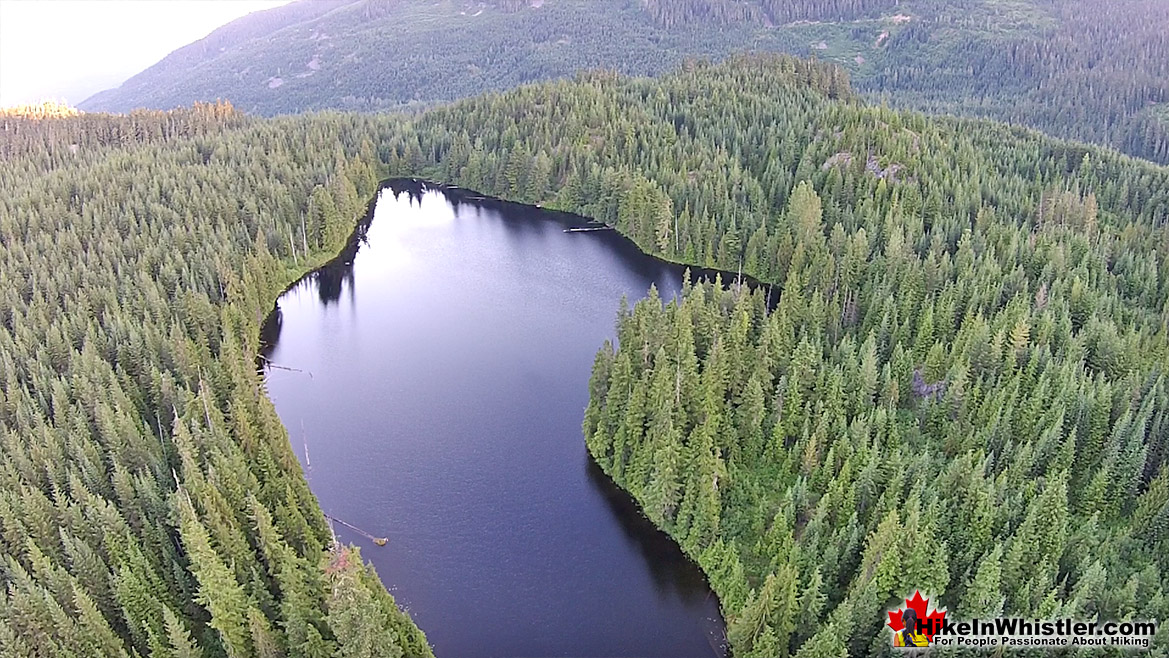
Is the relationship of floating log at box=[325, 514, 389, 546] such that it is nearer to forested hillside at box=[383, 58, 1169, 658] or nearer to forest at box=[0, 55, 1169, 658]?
forest at box=[0, 55, 1169, 658]

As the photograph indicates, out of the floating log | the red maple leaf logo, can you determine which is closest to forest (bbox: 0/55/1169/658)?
the red maple leaf logo

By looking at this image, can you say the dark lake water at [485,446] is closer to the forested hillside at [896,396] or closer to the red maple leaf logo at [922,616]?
the forested hillside at [896,396]

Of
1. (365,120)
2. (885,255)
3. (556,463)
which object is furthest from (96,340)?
(365,120)

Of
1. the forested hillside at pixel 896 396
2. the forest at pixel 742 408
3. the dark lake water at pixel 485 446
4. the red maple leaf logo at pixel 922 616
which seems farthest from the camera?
the dark lake water at pixel 485 446

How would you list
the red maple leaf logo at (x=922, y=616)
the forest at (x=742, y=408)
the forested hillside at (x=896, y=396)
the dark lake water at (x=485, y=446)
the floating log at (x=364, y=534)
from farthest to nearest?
the floating log at (x=364, y=534)
the dark lake water at (x=485, y=446)
the forested hillside at (x=896, y=396)
the forest at (x=742, y=408)
the red maple leaf logo at (x=922, y=616)

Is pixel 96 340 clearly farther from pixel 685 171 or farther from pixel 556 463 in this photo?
pixel 685 171

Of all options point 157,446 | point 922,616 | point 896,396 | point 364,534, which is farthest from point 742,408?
point 157,446

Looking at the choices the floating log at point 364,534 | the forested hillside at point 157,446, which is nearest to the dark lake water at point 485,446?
the floating log at point 364,534
